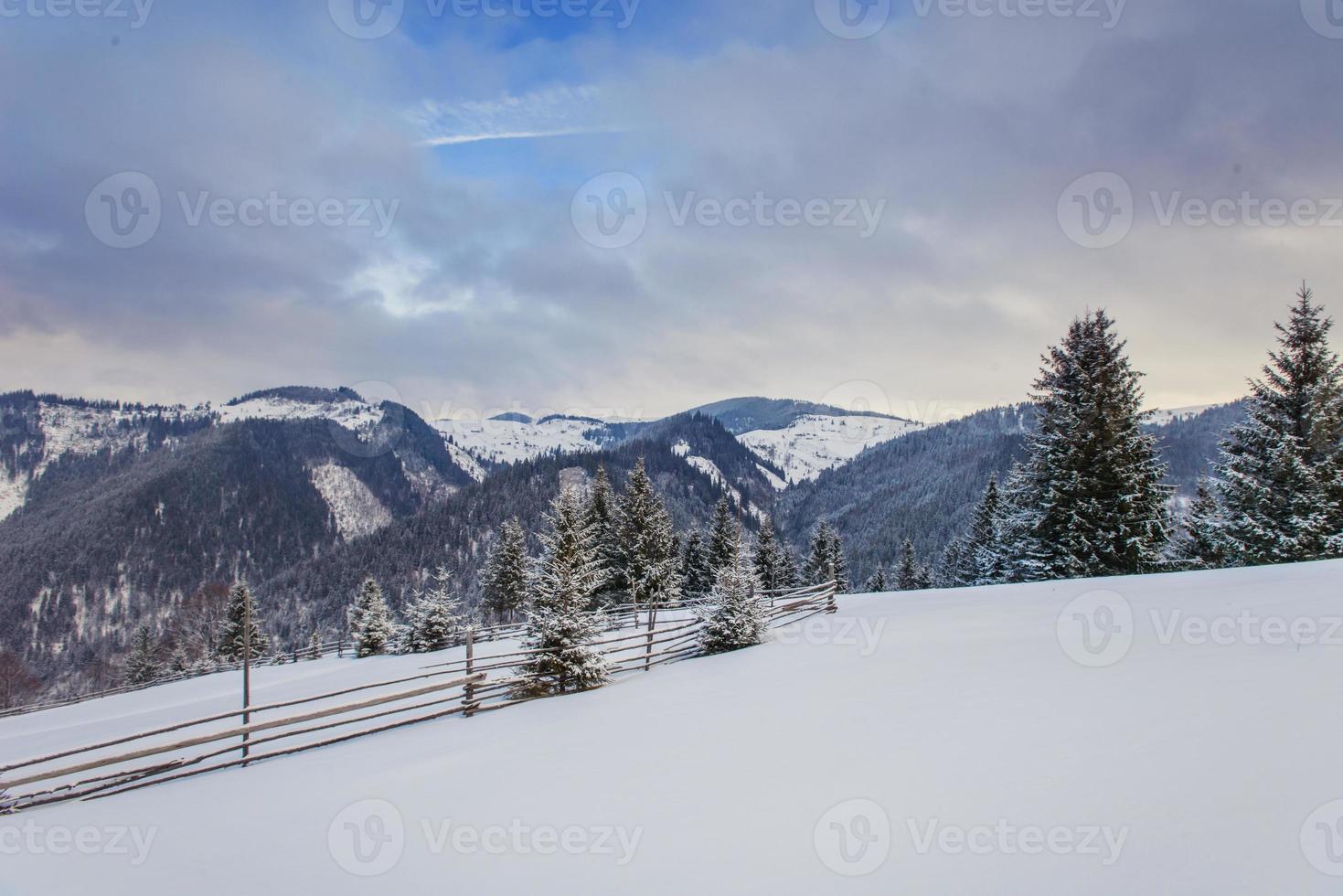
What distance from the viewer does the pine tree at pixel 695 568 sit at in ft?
130

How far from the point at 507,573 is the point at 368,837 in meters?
34.1

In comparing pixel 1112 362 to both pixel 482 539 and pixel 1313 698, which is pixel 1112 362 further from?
pixel 482 539

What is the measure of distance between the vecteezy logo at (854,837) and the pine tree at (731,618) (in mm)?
8934

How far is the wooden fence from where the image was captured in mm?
9898

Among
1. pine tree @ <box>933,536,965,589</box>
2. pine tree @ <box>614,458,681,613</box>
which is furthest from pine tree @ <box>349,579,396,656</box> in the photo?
pine tree @ <box>933,536,965,589</box>

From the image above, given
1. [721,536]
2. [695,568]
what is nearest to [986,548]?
[721,536]

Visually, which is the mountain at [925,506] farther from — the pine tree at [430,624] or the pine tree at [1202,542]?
the pine tree at [430,624]

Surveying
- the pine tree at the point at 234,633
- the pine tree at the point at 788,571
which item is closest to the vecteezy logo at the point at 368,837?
the pine tree at the point at 788,571

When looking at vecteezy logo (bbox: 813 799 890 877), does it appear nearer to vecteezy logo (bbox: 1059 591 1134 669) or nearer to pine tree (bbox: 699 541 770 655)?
vecteezy logo (bbox: 1059 591 1134 669)

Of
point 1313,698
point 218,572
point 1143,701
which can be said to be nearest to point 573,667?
point 1143,701

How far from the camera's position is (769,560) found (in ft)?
135

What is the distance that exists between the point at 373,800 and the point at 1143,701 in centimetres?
878

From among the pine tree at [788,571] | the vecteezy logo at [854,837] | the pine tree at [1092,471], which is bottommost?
the pine tree at [788,571]

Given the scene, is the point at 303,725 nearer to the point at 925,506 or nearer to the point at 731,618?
the point at 731,618
